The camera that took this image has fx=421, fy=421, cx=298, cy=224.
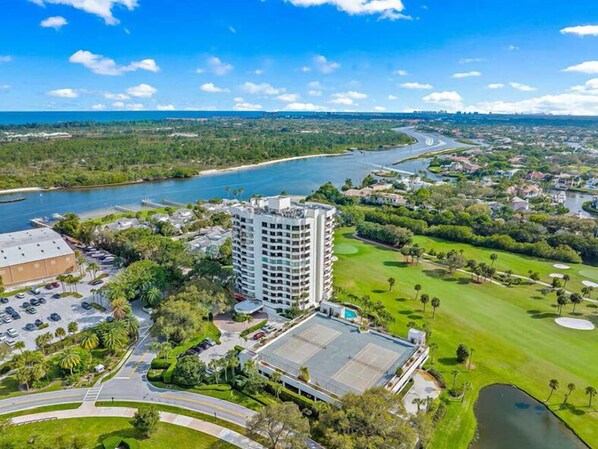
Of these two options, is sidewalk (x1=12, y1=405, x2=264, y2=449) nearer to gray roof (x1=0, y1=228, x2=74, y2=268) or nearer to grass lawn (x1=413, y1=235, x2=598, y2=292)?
gray roof (x1=0, y1=228, x2=74, y2=268)

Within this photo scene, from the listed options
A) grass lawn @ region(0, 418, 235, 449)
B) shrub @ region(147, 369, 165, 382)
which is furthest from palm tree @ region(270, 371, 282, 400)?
shrub @ region(147, 369, 165, 382)

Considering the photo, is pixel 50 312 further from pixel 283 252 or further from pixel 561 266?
pixel 561 266

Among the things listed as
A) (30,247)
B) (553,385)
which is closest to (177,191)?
(30,247)

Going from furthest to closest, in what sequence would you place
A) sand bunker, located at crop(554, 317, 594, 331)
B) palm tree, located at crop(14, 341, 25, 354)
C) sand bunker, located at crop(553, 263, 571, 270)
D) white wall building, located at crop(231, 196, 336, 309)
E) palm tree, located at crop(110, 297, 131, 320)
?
sand bunker, located at crop(553, 263, 571, 270) → sand bunker, located at crop(554, 317, 594, 331) → white wall building, located at crop(231, 196, 336, 309) → palm tree, located at crop(110, 297, 131, 320) → palm tree, located at crop(14, 341, 25, 354)

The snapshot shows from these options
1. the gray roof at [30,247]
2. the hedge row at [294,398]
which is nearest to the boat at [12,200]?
the gray roof at [30,247]

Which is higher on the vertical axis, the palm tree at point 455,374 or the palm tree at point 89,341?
the palm tree at point 89,341

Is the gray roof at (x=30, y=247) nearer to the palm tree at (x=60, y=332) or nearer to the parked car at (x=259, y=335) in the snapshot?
the palm tree at (x=60, y=332)
